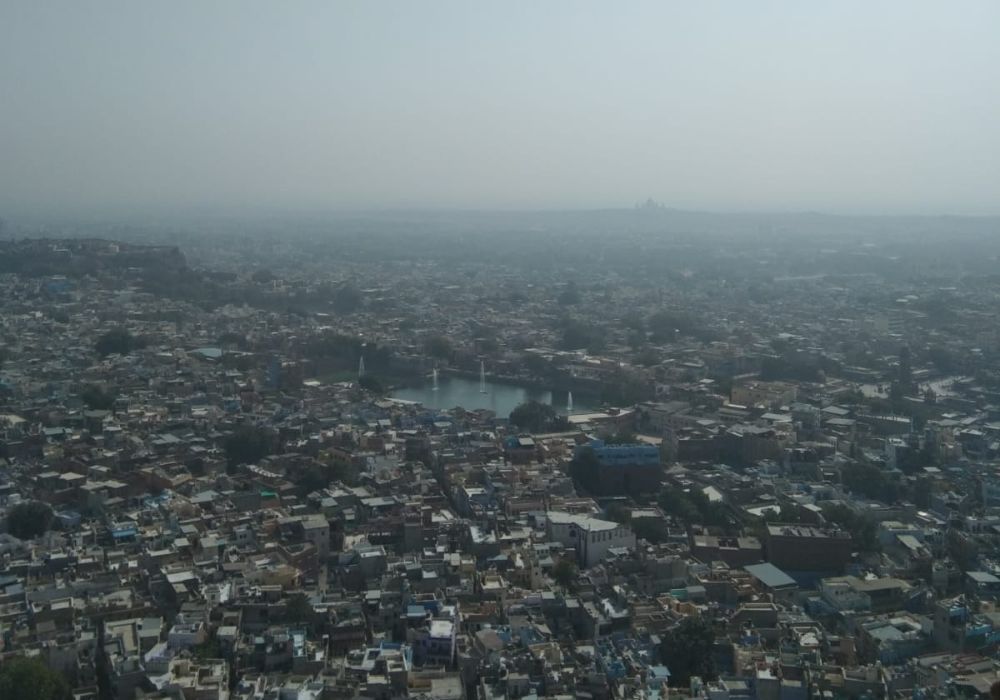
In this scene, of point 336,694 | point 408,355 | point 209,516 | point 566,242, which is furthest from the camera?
point 566,242

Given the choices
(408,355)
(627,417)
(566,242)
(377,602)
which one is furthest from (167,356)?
(566,242)

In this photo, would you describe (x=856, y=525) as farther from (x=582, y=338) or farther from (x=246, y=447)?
(x=582, y=338)

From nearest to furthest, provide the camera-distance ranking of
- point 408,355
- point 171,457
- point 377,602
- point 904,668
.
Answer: point 904,668, point 377,602, point 171,457, point 408,355

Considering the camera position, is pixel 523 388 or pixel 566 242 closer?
pixel 523 388

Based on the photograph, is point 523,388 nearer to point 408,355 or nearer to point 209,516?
point 408,355

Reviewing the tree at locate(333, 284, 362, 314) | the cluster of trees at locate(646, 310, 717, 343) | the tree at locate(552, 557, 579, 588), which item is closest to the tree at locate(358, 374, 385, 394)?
the cluster of trees at locate(646, 310, 717, 343)

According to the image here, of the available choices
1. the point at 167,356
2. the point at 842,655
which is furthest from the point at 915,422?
the point at 167,356

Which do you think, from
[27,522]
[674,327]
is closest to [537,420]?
[27,522]
